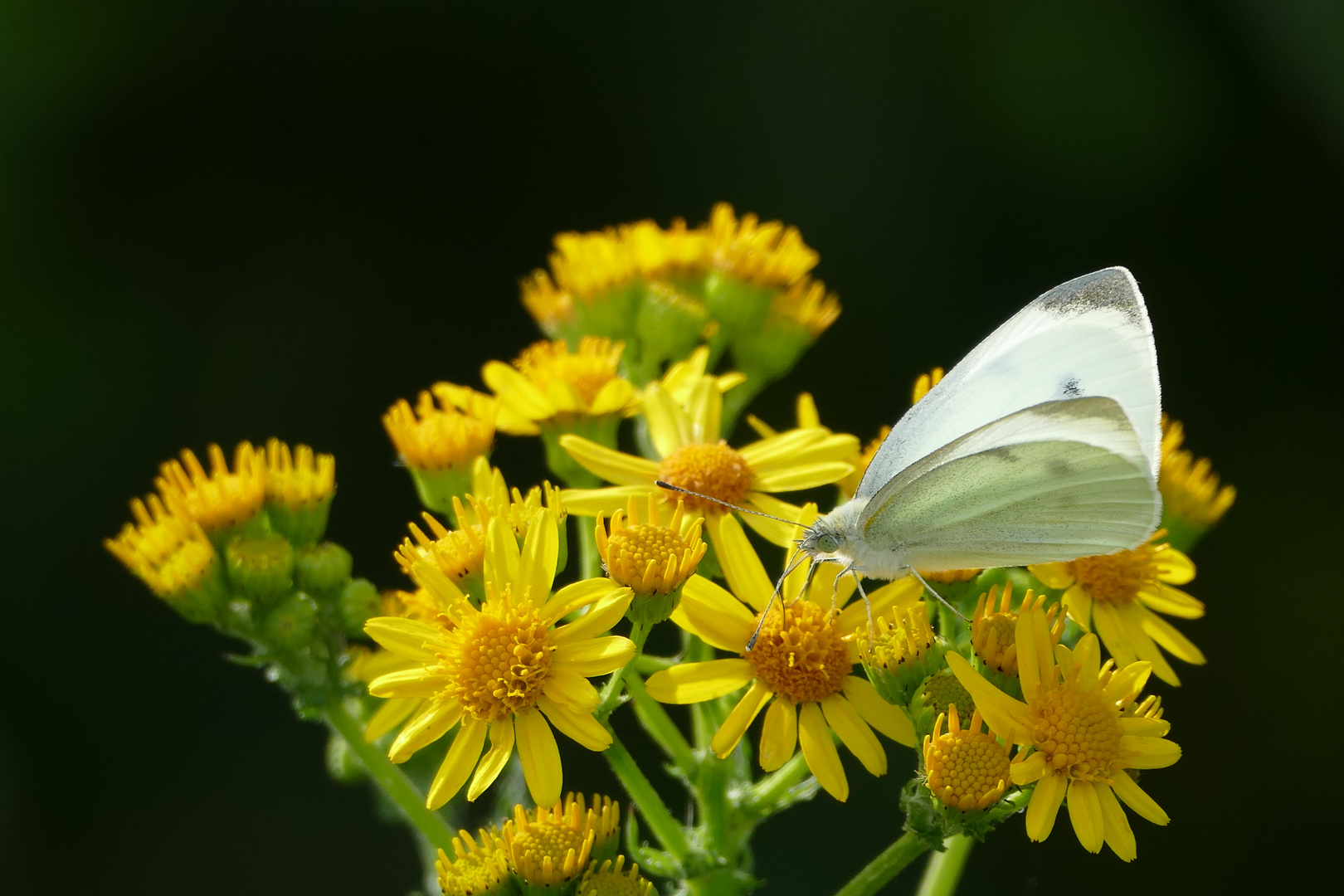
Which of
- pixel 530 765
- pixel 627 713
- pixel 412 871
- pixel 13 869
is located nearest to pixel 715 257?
pixel 627 713

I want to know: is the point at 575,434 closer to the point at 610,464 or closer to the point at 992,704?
the point at 610,464

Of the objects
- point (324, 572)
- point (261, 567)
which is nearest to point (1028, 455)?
point (324, 572)

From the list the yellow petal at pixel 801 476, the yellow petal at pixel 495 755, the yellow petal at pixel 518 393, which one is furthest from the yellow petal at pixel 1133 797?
the yellow petal at pixel 518 393

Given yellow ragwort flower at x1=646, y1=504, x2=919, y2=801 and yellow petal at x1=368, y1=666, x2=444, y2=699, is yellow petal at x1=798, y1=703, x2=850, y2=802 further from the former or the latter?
yellow petal at x1=368, y1=666, x2=444, y2=699

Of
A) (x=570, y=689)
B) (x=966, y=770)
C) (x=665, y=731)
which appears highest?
(x=570, y=689)

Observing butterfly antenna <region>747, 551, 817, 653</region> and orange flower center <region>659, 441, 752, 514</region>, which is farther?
orange flower center <region>659, 441, 752, 514</region>

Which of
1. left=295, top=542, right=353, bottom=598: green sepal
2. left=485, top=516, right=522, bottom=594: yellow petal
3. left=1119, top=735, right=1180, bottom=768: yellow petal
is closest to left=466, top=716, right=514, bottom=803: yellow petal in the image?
left=485, top=516, right=522, bottom=594: yellow petal
